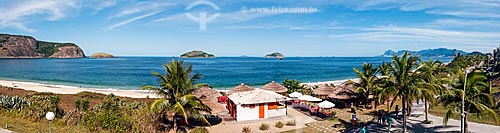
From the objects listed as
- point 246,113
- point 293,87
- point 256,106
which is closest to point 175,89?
point 246,113

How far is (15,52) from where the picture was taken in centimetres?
17512

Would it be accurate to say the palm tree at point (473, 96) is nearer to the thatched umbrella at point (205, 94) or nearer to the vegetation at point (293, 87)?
the thatched umbrella at point (205, 94)

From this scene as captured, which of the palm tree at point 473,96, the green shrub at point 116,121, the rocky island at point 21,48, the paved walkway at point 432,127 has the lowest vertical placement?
the paved walkway at point 432,127

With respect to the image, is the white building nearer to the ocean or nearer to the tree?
the ocean

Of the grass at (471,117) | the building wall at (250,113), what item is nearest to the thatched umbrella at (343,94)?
the grass at (471,117)

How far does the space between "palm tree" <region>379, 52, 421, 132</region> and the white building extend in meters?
7.66

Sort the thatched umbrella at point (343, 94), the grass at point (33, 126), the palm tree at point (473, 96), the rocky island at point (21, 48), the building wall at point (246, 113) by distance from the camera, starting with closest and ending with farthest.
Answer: the palm tree at point (473, 96)
the grass at point (33, 126)
the building wall at point (246, 113)
the thatched umbrella at point (343, 94)
the rocky island at point (21, 48)

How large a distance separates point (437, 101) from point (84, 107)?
18015mm

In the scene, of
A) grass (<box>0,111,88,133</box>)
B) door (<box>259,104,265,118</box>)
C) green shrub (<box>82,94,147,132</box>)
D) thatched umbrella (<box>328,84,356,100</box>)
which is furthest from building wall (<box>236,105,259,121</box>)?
grass (<box>0,111,88,133</box>)

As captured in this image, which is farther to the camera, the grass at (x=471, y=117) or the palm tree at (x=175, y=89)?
the grass at (x=471, y=117)

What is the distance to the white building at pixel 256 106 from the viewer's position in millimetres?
19156

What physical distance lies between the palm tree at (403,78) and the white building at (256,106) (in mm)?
7663

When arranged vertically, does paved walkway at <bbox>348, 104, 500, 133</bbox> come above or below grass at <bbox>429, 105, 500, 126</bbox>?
below

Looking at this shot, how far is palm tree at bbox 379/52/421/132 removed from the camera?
1323cm
